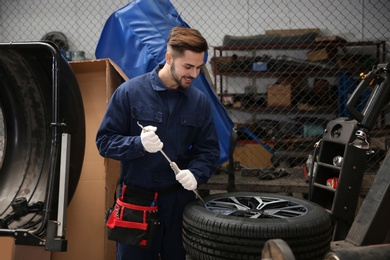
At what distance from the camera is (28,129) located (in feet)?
8.14

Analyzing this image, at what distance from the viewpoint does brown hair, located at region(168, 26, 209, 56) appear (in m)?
1.88

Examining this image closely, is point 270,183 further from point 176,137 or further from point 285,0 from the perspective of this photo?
point 285,0

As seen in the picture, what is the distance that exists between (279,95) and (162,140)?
4.19 meters

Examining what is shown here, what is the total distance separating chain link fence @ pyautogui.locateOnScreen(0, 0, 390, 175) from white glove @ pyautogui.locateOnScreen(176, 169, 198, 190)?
3.33 m

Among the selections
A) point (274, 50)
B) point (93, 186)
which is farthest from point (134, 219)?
point (274, 50)

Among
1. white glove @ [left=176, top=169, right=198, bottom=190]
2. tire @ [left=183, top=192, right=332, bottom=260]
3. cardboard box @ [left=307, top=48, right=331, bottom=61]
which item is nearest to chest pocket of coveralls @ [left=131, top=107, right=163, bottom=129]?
white glove @ [left=176, top=169, right=198, bottom=190]

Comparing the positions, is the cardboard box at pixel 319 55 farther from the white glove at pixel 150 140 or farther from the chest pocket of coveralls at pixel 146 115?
the white glove at pixel 150 140

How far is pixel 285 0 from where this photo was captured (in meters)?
6.48

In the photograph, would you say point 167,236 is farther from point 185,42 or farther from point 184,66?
point 185,42

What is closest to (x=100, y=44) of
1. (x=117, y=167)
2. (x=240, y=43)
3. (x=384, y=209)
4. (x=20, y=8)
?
(x=117, y=167)

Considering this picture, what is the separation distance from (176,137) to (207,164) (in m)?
0.20

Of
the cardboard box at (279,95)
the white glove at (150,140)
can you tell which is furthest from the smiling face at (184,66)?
the cardboard box at (279,95)

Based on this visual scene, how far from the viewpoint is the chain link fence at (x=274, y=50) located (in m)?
5.77

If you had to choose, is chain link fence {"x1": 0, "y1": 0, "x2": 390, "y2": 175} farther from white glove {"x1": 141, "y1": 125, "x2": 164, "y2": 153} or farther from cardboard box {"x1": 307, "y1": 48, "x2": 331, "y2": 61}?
white glove {"x1": 141, "y1": 125, "x2": 164, "y2": 153}
